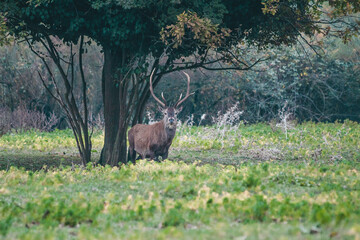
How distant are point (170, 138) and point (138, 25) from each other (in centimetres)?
282

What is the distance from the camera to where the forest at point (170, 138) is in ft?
20.1

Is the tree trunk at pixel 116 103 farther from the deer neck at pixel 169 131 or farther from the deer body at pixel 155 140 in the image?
the deer neck at pixel 169 131

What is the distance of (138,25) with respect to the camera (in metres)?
11.8

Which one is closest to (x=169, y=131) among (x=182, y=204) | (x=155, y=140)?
(x=155, y=140)

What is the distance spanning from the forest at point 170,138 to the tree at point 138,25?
0.04m

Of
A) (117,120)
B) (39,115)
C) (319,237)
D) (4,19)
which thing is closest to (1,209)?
(319,237)

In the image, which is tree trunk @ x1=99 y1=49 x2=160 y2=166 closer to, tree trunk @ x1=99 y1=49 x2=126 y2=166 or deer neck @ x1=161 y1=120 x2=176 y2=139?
tree trunk @ x1=99 y1=49 x2=126 y2=166

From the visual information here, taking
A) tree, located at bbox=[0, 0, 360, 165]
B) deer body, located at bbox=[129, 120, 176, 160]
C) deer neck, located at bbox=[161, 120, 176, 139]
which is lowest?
deer body, located at bbox=[129, 120, 176, 160]

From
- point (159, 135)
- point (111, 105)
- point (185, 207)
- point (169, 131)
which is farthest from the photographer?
point (111, 105)

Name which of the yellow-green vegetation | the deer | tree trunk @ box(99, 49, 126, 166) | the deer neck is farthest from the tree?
the yellow-green vegetation

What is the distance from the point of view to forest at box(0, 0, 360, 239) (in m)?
6.12

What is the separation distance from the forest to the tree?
0.04m

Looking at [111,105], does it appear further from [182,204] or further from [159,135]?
[182,204]

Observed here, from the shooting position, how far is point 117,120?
13.9m
